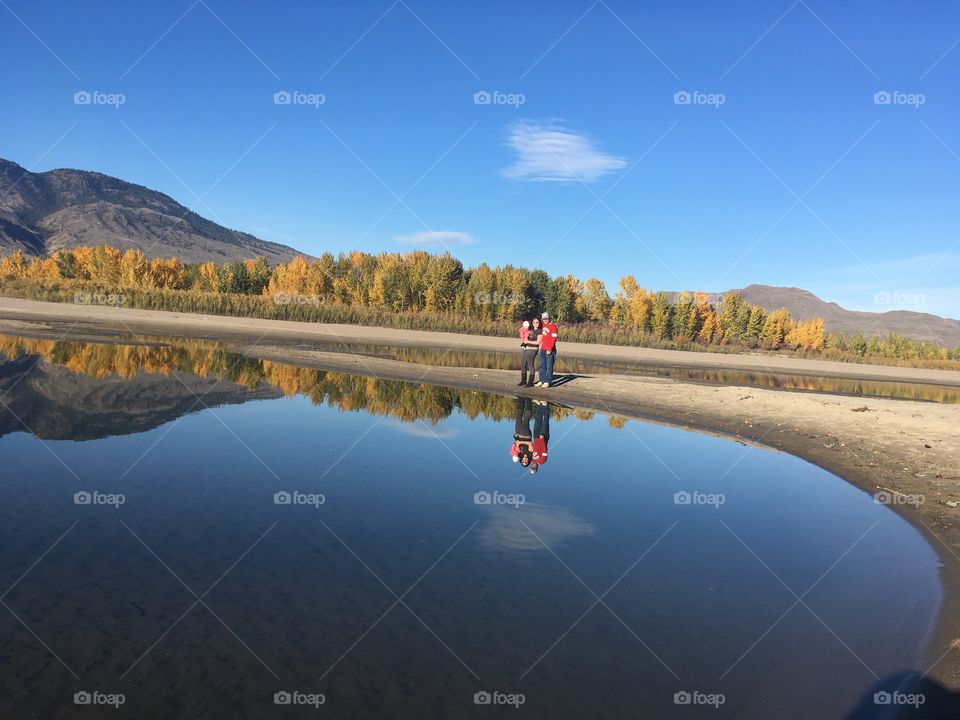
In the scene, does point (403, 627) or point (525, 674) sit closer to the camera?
point (525, 674)

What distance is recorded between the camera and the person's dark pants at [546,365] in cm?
2228

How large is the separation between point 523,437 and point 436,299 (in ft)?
213

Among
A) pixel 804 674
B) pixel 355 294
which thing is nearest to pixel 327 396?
pixel 804 674

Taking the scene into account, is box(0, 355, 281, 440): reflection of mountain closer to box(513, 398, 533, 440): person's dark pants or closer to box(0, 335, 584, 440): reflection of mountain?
box(0, 335, 584, 440): reflection of mountain

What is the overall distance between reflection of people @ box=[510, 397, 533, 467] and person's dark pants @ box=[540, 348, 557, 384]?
3.57 metres

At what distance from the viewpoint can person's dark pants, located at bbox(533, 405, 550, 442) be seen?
46.7 ft

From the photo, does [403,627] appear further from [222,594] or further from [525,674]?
[222,594]

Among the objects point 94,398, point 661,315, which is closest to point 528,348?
point 94,398

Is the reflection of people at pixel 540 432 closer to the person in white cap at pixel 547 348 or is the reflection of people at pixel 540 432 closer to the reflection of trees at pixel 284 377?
the reflection of trees at pixel 284 377

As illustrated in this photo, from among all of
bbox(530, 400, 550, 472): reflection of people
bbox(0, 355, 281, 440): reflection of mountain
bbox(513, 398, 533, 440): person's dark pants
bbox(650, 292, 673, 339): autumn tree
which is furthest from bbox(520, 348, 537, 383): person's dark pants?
bbox(650, 292, 673, 339): autumn tree

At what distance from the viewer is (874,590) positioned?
671 centimetres

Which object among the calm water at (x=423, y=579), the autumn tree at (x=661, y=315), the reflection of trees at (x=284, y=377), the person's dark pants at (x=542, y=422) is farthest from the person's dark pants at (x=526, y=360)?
the autumn tree at (x=661, y=315)

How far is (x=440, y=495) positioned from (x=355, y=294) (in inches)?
2926

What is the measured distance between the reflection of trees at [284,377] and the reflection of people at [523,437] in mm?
413
